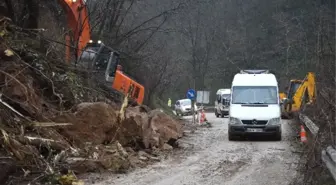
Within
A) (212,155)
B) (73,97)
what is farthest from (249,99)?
(73,97)

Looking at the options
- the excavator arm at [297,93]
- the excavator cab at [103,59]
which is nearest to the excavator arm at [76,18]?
the excavator cab at [103,59]

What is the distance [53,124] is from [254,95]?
10311 mm

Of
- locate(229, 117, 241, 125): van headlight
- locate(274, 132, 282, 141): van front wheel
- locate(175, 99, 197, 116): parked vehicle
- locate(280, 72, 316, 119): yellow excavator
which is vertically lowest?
locate(175, 99, 197, 116): parked vehicle

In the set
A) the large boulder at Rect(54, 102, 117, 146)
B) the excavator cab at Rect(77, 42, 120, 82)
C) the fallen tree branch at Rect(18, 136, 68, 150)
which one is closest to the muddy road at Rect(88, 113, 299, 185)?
the fallen tree branch at Rect(18, 136, 68, 150)

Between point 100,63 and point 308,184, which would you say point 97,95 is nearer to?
point 100,63

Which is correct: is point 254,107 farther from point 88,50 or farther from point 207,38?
point 207,38

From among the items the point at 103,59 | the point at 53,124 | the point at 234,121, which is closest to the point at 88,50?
the point at 103,59

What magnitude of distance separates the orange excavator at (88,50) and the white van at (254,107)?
4.48 metres

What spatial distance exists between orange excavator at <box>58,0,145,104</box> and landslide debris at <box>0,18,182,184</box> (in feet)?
11.8

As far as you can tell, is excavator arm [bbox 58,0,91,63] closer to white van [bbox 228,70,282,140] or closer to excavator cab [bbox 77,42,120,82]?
excavator cab [bbox 77,42,120,82]

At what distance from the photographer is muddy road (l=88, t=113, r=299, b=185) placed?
10.5 metres

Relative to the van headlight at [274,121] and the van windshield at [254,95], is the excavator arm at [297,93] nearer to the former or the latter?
the van windshield at [254,95]

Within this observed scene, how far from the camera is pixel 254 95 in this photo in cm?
1959

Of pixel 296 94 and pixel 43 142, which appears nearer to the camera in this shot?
pixel 43 142
